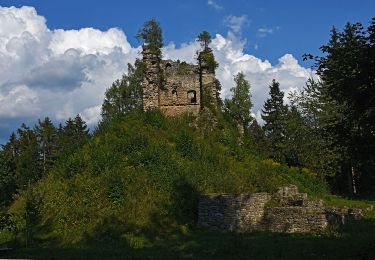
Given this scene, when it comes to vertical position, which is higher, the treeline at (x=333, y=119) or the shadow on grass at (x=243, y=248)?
the treeline at (x=333, y=119)

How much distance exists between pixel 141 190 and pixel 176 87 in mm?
11127

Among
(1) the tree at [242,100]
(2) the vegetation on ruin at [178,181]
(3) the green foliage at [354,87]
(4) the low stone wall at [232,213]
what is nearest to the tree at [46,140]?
(1) the tree at [242,100]

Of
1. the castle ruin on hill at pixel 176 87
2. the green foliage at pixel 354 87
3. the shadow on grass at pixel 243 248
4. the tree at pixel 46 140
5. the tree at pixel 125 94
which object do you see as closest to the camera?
the green foliage at pixel 354 87

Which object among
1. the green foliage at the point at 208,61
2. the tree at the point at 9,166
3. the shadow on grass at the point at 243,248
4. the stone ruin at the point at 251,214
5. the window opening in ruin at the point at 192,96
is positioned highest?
the green foliage at the point at 208,61

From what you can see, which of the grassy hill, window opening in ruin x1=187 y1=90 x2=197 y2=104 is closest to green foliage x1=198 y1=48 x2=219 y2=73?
window opening in ruin x1=187 y1=90 x2=197 y2=104

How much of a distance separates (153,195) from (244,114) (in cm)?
3421

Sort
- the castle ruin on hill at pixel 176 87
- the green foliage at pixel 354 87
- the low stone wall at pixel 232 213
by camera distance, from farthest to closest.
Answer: the castle ruin on hill at pixel 176 87 → the low stone wall at pixel 232 213 → the green foliage at pixel 354 87

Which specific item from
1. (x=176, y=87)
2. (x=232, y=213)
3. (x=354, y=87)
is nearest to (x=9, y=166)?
(x=176, y=87)

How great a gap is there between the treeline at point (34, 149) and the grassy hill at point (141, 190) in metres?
33.4

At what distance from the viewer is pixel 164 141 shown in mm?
25922

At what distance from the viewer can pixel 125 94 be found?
175ft

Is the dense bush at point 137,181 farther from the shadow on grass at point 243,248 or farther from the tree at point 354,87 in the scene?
the tree at point 354,87

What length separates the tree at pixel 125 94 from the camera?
5256 cm

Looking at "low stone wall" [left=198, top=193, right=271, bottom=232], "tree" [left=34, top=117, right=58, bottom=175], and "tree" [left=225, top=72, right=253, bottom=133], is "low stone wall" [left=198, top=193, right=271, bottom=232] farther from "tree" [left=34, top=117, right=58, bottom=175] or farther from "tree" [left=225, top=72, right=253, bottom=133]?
"tree" [left=34, top=117, right=58, bottom=175]
